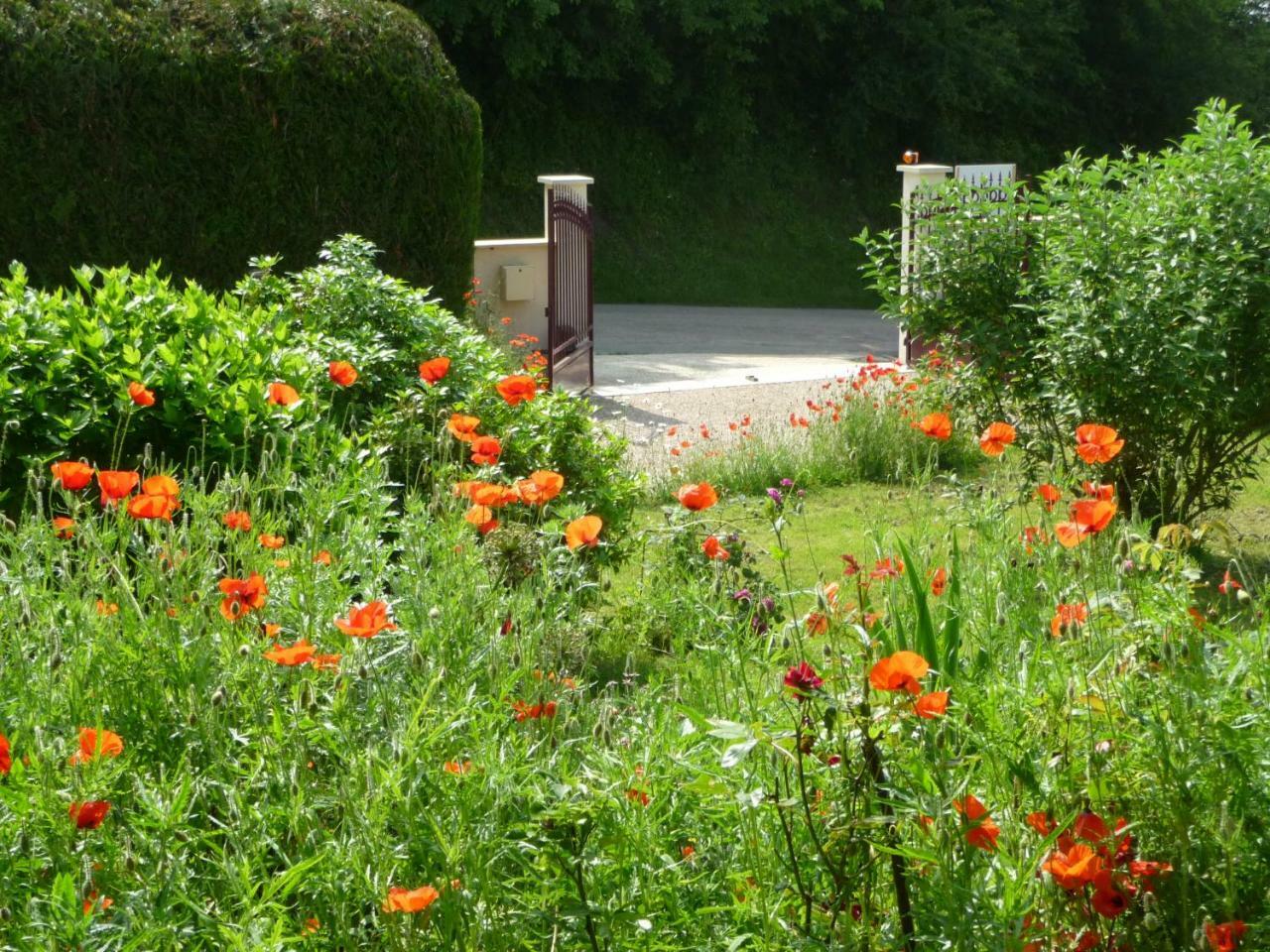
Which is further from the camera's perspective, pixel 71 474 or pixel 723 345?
pixel 723 345

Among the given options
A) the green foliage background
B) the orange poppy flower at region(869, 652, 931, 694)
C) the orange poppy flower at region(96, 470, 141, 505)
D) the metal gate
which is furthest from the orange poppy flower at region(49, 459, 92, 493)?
the green foliage background

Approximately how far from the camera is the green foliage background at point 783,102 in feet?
79.3

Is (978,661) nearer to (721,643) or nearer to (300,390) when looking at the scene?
(721,643)

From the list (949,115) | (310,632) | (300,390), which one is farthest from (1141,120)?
(310,632)

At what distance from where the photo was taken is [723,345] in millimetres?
16219

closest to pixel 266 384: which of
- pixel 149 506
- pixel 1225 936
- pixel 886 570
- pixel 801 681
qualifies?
pixel 149 506

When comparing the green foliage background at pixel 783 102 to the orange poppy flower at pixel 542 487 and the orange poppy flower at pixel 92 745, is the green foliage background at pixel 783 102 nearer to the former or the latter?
the orange poppy flower at pixel 542 487

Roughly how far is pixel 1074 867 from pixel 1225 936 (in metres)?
0.25

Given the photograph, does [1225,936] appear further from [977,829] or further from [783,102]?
[783,102]

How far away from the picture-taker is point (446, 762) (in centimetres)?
209

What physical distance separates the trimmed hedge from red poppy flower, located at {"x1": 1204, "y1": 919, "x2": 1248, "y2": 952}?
7967 millimetres

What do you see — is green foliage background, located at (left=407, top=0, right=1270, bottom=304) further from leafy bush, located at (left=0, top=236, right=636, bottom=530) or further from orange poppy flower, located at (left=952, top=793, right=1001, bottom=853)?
orange poppy flower, located at (left=952, top=793, right=1001, bottom=853)

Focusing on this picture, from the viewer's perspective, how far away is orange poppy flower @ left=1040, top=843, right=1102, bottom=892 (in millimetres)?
1773

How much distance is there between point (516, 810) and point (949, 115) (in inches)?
1092
